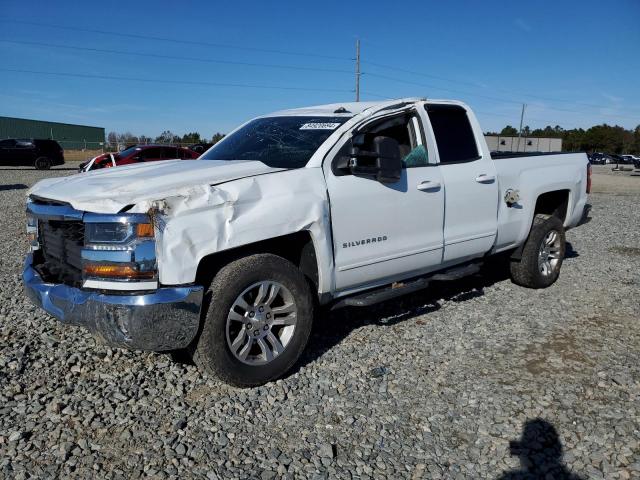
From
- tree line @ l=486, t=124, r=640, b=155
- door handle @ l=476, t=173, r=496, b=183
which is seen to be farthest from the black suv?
tree line @ l=486, t=124, r=640, b=155

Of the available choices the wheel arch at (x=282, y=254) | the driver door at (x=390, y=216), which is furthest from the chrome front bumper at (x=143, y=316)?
the driver door at (x=390, y=216)

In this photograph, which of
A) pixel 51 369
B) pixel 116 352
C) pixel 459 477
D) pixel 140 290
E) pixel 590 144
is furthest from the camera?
pixel 590 144

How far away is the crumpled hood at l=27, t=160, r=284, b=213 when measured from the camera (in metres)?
3.08

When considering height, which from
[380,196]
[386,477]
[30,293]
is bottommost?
[386,477]

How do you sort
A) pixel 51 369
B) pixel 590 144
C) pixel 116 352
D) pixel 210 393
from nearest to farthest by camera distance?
1. pixel 210 393
2. pixel 51 369
3. pixel 116 352
4. pixel 590 144

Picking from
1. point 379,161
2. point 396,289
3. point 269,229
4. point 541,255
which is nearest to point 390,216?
point 379,161

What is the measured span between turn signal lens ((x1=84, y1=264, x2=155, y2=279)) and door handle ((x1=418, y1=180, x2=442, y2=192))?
225 cm

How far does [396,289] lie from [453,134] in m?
1.65

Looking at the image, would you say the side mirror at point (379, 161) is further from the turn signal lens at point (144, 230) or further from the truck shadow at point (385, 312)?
the turn signal lens at point (144, 230)

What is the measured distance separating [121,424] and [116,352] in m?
1.07

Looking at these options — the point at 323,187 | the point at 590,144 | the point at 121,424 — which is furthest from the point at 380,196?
the point at 590,144

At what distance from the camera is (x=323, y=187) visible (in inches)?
146

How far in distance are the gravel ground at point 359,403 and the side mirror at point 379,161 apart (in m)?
1.40

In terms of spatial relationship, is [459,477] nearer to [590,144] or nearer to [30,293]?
[30,293]
